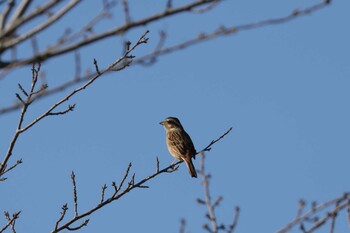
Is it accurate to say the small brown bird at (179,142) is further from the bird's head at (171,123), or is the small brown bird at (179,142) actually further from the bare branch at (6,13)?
the bare branch at (6,13)

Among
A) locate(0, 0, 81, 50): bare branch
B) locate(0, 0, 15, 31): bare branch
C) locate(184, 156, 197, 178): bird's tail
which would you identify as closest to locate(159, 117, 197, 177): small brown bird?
locate(184, 156, 197, 178): bird's tail

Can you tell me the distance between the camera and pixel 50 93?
4211mm

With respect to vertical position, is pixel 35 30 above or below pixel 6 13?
below

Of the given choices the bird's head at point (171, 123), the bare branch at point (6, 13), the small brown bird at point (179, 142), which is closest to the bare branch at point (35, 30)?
the bare branch at point (6, 13)

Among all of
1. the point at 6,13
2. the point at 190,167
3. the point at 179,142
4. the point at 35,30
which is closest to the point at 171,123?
the point at 179,142

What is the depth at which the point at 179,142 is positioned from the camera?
1558 centimetres

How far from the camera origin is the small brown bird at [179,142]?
47.5 feet

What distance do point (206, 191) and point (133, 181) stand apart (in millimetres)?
3524

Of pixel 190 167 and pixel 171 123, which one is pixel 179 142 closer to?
pixel 190 167

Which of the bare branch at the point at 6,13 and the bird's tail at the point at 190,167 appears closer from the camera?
the bare branch at the point at 6,13

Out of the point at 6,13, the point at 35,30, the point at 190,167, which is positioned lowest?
the point at 35,30

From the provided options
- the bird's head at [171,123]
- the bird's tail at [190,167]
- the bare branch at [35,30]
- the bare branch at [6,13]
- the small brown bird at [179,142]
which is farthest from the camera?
the bird's head at [171,123]

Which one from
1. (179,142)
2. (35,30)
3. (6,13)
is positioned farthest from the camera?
(179,142)

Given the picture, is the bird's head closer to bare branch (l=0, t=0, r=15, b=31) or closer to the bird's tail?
the bird's tail
